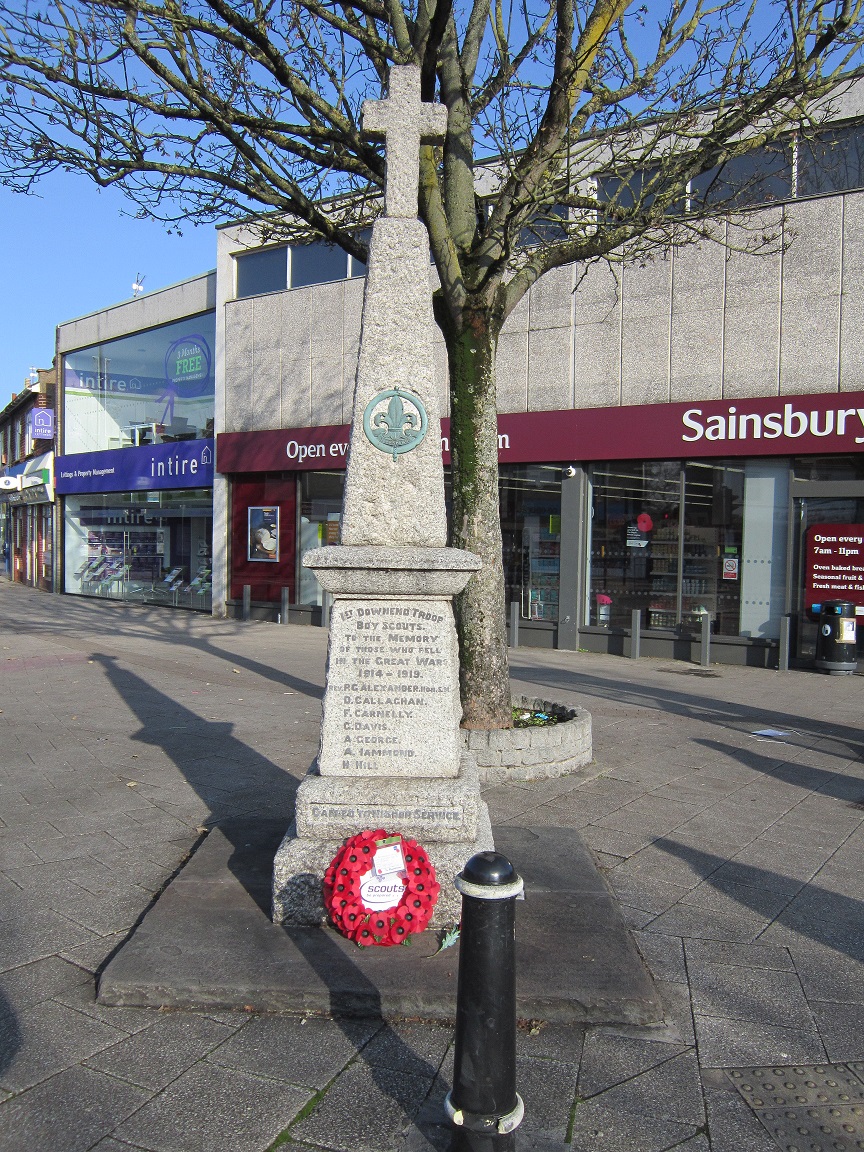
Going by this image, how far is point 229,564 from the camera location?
67.5ft

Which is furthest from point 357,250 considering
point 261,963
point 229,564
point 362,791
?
point 229,564

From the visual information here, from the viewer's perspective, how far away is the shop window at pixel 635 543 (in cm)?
1445

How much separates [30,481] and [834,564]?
26.2m

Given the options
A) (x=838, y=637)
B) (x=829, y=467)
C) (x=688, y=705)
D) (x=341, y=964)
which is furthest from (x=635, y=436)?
(x=341, y=964)

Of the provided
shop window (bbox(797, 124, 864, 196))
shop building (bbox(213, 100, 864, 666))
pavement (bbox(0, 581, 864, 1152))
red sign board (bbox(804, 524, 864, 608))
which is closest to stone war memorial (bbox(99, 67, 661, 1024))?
pavement (bbox(0, 581, 864, 1152))

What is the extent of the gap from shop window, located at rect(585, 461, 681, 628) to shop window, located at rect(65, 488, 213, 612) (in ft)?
33.4

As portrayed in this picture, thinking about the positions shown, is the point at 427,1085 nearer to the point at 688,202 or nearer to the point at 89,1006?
the point at 89,1006

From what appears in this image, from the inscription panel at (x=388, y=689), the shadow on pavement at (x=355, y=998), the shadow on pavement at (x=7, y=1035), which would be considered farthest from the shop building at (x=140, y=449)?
the shadow on pavement at (x=7, y=1035)

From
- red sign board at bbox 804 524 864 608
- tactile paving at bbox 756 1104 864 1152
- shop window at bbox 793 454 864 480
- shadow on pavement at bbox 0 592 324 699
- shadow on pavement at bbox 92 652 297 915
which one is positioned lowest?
tactile paving at bbox 756 1104 864 1152

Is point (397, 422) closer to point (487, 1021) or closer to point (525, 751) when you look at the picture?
point (487, 1021)

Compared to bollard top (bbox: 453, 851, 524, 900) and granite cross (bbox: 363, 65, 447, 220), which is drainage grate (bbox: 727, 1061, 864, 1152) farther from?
granite cross (bbox: 363, 65, 447, 220)

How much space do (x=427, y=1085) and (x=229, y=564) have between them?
18338 mm

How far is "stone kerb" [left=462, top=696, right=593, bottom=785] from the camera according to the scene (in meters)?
6.72

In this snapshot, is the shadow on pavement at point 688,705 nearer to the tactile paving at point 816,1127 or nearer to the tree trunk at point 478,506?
the tree trunk at point 478,506
